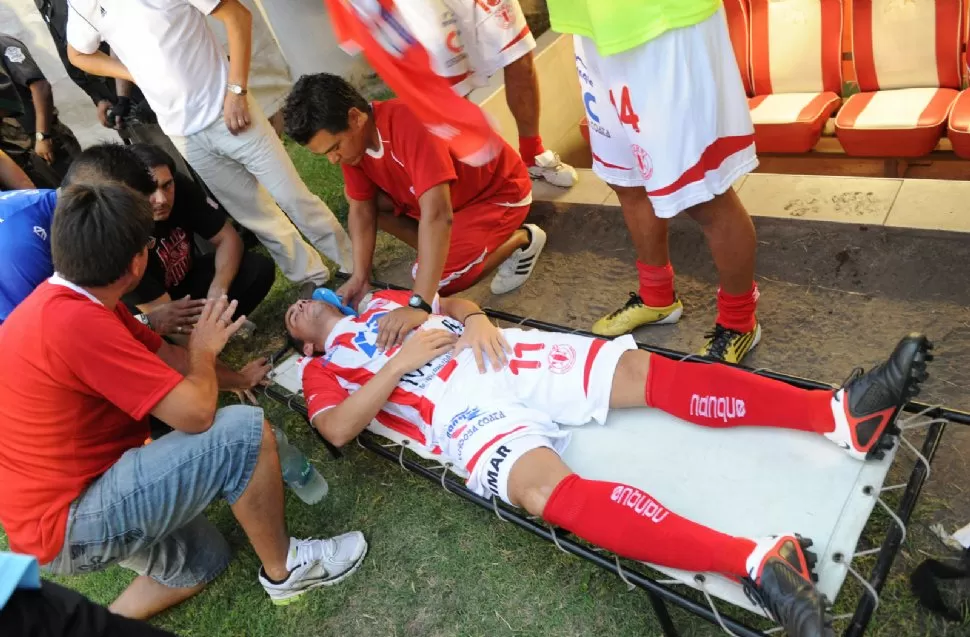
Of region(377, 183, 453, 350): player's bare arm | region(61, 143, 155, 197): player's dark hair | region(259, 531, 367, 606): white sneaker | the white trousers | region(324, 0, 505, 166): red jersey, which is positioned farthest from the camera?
the white trousers

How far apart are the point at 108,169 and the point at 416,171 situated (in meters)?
0.98

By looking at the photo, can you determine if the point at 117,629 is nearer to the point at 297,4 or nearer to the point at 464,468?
the point at 464,468

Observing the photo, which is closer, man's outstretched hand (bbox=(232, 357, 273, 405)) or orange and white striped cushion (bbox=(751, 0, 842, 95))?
man's outstretched hand (bbox=(232, 357, 273, 405))

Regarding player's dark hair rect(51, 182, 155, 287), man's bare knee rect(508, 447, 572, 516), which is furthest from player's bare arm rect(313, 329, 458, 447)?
player's dark hair rect(51, 182, 155, 287)

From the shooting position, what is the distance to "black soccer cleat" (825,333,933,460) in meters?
1.45

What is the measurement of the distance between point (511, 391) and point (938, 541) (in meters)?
1.11

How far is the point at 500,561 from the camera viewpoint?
2000mm

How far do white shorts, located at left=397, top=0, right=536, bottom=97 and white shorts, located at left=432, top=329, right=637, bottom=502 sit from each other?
1.24 m

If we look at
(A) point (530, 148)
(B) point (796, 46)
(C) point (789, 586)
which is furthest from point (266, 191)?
(C) point (789, 586)

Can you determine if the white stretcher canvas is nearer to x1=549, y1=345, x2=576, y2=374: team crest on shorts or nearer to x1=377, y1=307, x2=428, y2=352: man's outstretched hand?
x1=549, y1=345, x2=576, y2=374: team crest on shorts

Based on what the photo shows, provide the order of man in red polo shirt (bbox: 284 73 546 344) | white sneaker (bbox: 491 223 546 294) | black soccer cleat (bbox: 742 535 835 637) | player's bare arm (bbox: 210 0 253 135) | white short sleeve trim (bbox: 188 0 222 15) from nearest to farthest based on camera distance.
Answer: black soccer cleat (bbox: 742 535 835 637)
man in red polo shirt (bbox: 284 73 546 344)
white short sleeve trim (bbox: 188 0 222 15)
player's bare arm (bbox: 210 0 253 135)
white sneaker (bbox: 491 223 546 294)

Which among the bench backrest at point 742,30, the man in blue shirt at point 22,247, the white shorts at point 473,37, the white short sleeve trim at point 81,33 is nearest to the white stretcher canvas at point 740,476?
the white shorts at point 473,37

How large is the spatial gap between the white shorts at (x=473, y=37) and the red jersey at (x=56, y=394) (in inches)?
59.4

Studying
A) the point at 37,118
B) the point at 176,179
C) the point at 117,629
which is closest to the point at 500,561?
the point at 117,629
